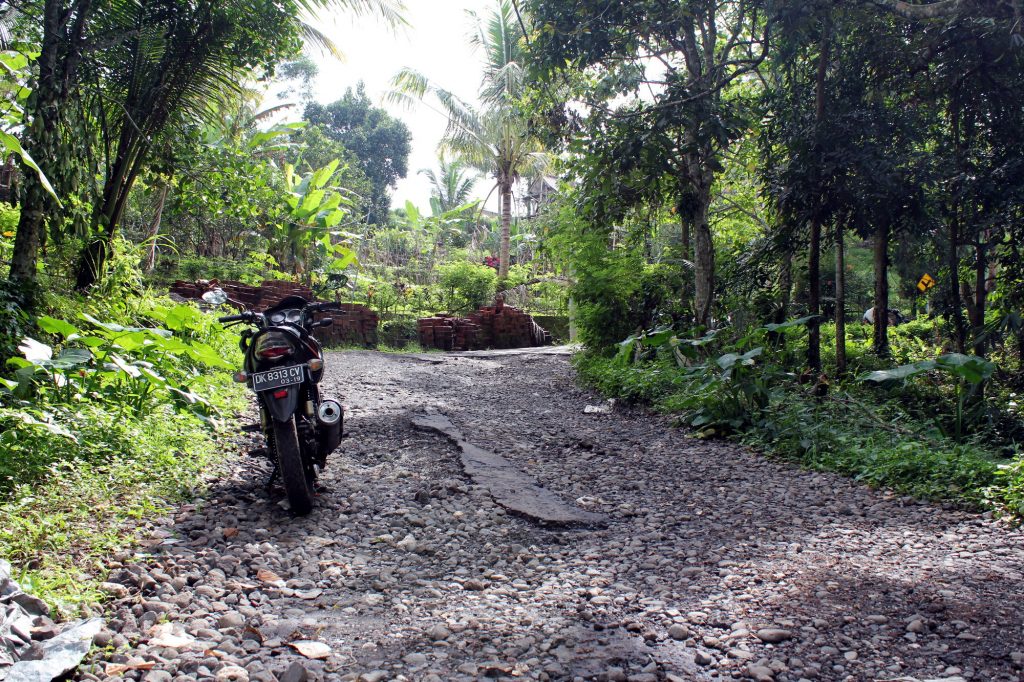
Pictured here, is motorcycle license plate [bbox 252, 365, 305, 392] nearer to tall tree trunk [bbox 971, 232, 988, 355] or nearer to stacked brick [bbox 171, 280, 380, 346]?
tall tree trunk [bbox 971, 232, 988, 355]

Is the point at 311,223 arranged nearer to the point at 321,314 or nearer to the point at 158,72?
the point at 321,314

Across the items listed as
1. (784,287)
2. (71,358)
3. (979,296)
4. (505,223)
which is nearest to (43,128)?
(71,358)

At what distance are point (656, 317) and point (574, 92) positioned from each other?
132 inches

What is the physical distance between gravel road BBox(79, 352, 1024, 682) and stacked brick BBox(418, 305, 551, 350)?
11225 millimetres

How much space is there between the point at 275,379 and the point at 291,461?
43 cm

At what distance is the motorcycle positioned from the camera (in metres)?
3.80

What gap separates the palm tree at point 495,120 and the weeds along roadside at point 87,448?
52.8 ft

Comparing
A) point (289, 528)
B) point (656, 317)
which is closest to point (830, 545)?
point (289, 528)

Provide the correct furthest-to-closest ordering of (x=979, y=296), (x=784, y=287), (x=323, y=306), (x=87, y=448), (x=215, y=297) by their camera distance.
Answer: (x=784, y=287) → (x=979, y=296) → (x=323, y=306) → (x=215, y=297) → (x=87, y=448)

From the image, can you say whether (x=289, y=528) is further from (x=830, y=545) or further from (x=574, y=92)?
(x=574, y=92)

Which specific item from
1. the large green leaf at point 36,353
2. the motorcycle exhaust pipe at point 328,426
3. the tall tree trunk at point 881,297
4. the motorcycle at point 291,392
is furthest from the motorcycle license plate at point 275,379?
the tall tree trunk at point 881,297

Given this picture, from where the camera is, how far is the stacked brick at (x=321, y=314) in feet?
48.2

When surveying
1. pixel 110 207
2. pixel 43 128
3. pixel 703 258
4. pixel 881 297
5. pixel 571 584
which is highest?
pixel 43 128

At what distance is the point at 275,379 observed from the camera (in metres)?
3.81
